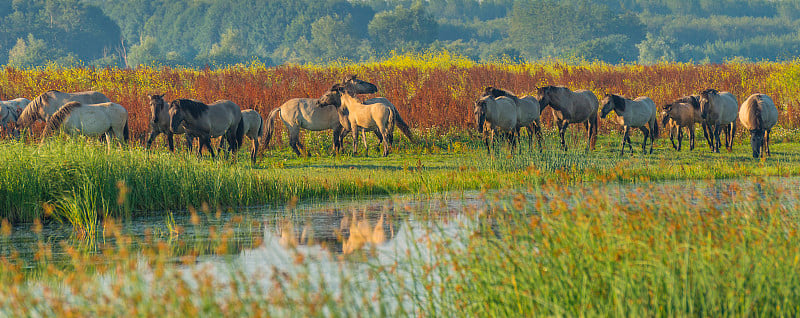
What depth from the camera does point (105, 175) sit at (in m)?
11.9

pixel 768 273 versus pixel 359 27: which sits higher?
pixel 359 27

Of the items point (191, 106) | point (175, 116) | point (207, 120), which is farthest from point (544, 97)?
point (175, 116)

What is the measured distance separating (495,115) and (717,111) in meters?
5.59

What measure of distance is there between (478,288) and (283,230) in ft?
15.4

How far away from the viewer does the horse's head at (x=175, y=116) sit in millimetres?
16886

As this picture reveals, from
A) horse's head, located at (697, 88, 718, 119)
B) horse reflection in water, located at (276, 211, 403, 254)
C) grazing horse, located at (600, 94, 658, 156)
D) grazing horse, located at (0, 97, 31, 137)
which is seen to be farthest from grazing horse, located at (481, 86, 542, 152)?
grazing horse, located at (0, 97, 31, 137)

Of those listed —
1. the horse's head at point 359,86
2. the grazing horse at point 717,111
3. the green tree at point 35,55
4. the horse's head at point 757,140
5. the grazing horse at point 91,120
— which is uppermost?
the green tree at point 35,55

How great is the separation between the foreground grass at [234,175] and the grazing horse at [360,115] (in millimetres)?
1901

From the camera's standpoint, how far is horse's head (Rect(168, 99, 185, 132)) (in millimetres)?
16886

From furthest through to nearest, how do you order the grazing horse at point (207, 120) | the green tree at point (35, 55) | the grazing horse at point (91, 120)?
the green tree at point (35, 55)
the grazing horse at point (207, 120)
the grazing horse at point (91, 120)

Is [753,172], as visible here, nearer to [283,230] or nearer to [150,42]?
[283,230]

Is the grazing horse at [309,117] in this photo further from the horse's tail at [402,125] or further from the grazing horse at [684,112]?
the grazing horse at [684,112]

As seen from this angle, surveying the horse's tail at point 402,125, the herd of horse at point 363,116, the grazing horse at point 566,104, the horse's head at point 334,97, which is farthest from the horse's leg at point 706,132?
the horse's head at point 334,97

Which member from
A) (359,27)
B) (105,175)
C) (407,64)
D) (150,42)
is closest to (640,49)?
(359,27)
